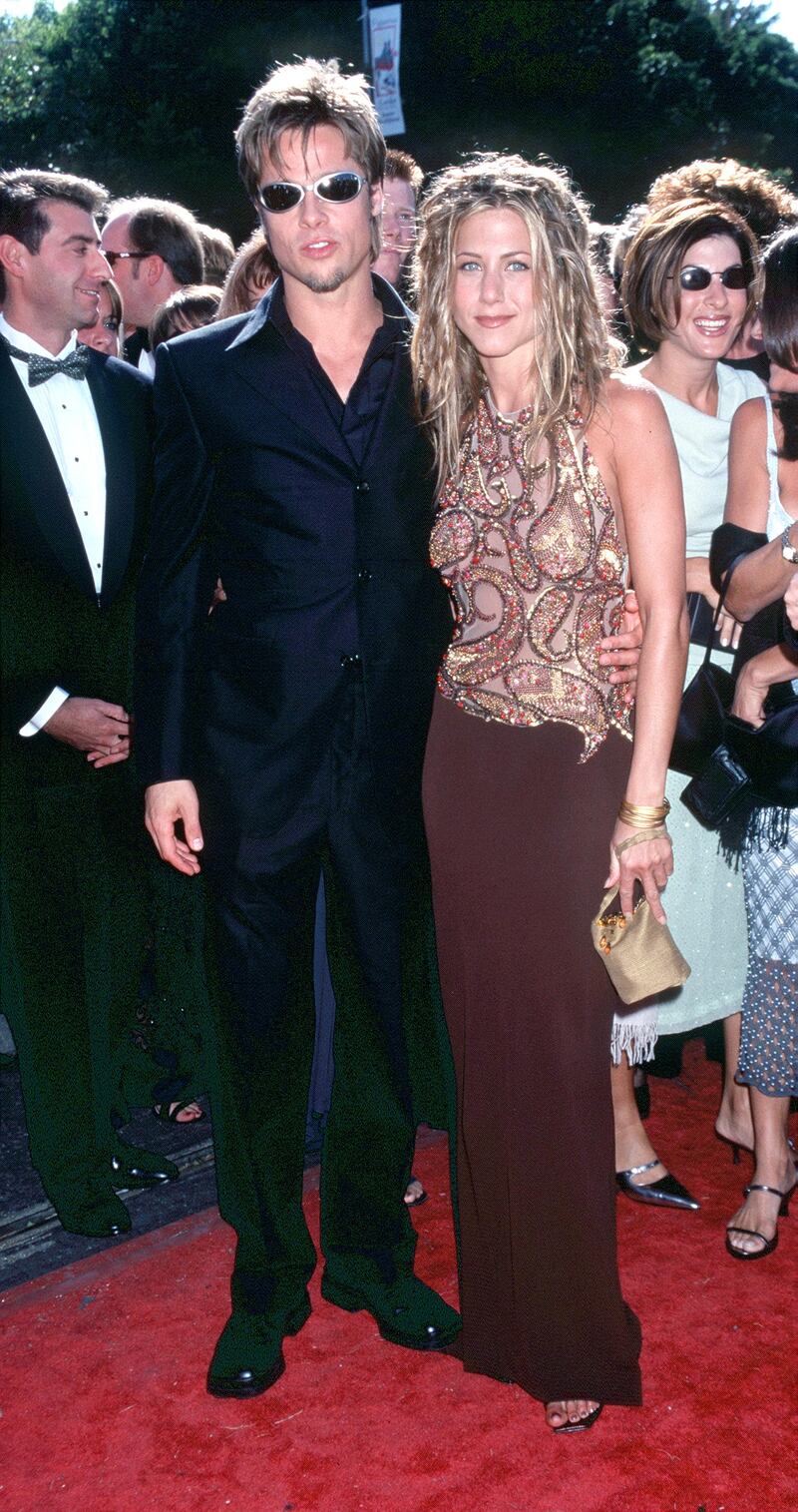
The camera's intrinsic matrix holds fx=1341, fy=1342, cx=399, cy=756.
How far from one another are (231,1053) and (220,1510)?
2.69 feet

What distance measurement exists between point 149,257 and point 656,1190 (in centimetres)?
369

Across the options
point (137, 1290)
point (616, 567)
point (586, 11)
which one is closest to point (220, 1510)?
point (137, 1290)

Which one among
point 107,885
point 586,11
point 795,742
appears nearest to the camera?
point 795,742

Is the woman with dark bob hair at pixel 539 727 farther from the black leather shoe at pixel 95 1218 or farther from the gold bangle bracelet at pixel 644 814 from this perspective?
the black leather shoe at pixel 95 1218

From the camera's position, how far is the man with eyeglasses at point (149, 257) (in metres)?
4.93

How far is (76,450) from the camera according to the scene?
11.1ft

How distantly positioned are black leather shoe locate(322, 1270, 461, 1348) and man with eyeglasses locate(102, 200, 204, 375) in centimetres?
335

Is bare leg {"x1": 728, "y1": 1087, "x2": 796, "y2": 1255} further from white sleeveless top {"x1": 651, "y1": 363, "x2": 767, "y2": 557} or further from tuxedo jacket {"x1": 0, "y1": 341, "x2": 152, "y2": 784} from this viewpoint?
tuxedo jacket {"x1": 0, "y1": 341, "x2": 152, "y2": 784}

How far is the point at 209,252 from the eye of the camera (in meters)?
5.16

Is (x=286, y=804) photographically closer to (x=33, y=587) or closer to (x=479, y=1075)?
(x=479, y=1075)

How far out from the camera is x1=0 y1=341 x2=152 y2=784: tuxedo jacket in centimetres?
325

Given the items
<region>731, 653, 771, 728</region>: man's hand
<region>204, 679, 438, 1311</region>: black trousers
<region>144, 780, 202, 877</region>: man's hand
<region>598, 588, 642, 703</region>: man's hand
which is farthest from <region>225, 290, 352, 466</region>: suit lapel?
<region>731, 653, 771, 728</region>: man's hand

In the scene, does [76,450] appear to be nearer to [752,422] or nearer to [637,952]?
[752,422]

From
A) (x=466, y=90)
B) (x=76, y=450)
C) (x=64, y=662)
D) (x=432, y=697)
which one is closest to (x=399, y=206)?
(x=76, y=450)
